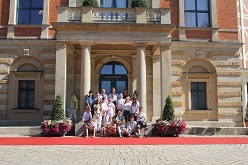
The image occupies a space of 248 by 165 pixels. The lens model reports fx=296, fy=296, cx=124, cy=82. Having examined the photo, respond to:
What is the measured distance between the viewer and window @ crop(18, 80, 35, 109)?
60.8 ft

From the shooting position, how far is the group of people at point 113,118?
14.1 metres

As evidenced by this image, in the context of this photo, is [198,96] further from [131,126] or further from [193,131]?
[131,126]

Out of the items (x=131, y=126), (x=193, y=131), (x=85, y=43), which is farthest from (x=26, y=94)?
(x=193, y=131)

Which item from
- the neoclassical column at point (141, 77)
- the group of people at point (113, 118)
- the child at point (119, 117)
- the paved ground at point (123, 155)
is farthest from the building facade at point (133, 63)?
the paved ground at point (123, 155)

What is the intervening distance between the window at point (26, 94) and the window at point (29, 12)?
3873 millimetres

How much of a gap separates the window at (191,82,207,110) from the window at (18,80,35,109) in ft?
33.5

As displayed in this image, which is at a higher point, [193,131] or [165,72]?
[165,72]

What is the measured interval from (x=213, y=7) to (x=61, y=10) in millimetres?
9985

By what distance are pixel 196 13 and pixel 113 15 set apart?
6272 millimetres

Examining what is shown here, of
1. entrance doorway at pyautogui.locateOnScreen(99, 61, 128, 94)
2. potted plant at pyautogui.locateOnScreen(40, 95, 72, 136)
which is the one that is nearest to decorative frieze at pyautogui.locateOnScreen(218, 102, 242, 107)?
entrance doorway at pyautogui.locateOnScreen(99, 61, 128, 94)

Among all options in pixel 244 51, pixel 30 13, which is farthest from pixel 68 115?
pixel 244 51

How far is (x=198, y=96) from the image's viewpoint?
63.0ft

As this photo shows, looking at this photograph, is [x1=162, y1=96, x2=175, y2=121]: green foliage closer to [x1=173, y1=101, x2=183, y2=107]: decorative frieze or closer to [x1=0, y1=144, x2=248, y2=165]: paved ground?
[x1=173, y1=101, x2=183, y2=107]: decorative frieze

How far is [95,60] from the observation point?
1942cm
